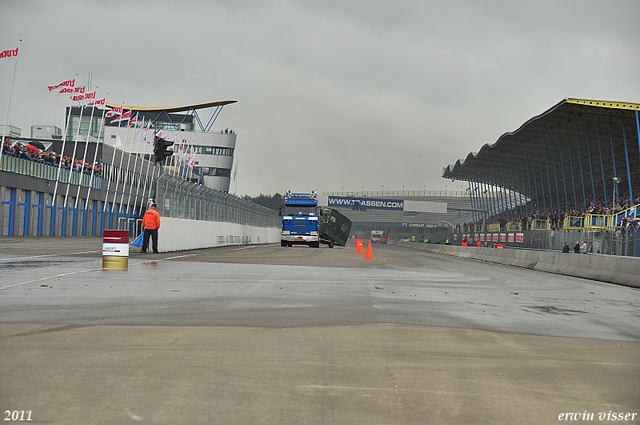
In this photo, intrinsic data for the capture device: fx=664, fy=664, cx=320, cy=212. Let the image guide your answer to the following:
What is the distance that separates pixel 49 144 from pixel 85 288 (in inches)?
2424

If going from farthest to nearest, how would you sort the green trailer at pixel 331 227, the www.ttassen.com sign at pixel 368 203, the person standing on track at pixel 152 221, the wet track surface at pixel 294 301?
the www.ttassen.com sign at pixel 368 203
the green trailer at pixel 331 227
the person standing on track at pixel 152 221
the wet track surface at pixel 294 301

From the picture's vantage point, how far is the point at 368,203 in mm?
109812

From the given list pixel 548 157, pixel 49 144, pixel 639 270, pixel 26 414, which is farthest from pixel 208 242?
pixel 548 157

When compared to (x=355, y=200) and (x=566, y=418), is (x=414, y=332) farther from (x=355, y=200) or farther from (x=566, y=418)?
(x=355, y=200)

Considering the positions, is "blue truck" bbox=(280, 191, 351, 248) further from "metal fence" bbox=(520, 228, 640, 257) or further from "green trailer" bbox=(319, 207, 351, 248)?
"metal fence" bbox=(520, 228, 640, 257)

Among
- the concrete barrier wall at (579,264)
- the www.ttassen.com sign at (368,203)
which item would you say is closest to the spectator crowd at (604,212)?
the concrete barrier wall at (579,264)

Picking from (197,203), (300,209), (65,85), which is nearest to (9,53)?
(65,85)

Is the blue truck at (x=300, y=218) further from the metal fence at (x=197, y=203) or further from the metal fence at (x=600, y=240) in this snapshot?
the metal fence at (x=600, y=240)

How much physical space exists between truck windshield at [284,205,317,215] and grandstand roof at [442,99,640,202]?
19.2m

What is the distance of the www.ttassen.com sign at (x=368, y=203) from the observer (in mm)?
108250

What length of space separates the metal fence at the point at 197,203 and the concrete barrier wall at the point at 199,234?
0.33m

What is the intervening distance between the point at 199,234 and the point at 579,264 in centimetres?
1840

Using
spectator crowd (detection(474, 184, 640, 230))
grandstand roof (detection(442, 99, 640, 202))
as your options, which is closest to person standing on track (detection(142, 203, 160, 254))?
spectator crowd (detection(474, 184, 640, 230))

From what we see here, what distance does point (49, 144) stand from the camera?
67562mm
